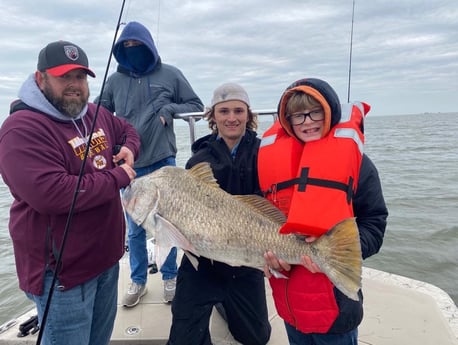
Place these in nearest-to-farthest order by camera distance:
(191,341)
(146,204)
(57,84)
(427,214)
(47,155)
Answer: (47,155) → (57,84) → (146,204) → (191,341) → (427,214)

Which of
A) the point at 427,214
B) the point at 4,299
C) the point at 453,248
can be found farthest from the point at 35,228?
the point at 427,214

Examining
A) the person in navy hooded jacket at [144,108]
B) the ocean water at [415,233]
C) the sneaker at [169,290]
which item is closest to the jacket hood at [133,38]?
the person in navy hooded jacket at [144,108]

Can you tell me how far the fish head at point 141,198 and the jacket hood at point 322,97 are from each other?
45.6 inches

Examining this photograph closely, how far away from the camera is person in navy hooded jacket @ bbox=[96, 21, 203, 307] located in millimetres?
4297

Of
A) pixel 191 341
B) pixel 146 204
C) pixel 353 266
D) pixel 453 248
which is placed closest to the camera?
pixel 353 266

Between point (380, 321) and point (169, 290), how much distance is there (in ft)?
7.85

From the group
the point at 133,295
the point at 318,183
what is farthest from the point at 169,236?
the point at 133,295

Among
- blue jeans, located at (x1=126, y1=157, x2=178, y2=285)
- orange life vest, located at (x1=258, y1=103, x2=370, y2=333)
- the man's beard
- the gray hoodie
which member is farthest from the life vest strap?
blue jeans, located at (x1=126, y1=157, x2=178, y2=285)

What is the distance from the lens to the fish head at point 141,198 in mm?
2859

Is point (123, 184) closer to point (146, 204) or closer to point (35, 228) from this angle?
point (146, 204)

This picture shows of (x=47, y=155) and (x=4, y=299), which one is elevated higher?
(x=47, y=155)

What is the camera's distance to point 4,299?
7676 mm

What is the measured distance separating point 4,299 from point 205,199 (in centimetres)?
715

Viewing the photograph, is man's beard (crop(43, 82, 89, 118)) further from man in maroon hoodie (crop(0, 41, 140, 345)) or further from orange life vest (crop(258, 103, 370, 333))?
orange life vest (crop(258, 103, 370, 333))
